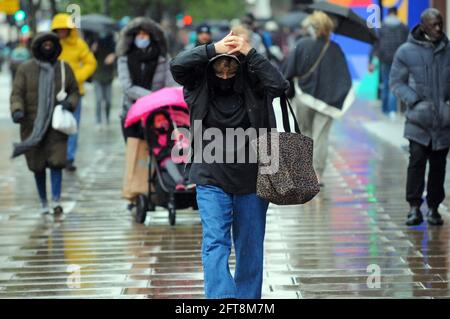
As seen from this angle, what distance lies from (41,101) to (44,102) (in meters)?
0.03

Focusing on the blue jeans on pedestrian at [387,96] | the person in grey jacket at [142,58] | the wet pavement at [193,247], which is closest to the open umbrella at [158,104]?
the person in grey jacket at [142,58]

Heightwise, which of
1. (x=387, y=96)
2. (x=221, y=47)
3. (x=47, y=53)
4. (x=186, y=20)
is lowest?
(x=186, y=20)

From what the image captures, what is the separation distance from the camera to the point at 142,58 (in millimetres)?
11867

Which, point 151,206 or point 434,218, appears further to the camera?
point 151,206

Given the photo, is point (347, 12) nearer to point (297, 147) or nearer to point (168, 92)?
point (168, 92)

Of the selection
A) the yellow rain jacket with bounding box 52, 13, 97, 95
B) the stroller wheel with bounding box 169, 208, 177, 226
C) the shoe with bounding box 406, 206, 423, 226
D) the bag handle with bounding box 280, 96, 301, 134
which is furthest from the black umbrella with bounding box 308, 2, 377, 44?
the bag handle with bounding box 280, 96, 301, 134

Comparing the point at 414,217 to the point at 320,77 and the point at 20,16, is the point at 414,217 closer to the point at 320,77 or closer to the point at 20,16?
the point at 320,77

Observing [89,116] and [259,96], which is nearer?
[259,96]

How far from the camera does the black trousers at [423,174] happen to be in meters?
10.8

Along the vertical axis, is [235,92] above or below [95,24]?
above

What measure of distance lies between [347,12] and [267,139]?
292 inches

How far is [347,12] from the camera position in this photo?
14.1 metres

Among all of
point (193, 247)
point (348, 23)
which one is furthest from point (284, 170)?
point (348, 23)
